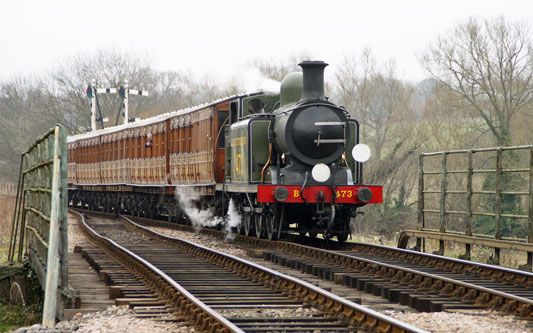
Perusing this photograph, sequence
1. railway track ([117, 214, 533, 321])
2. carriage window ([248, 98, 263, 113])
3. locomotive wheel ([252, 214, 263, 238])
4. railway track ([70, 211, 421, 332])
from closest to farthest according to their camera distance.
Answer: railway track ([70, 211, 421, 332]) → railway track ([117, 214, 533, 321]) → locomotive wheel ([252, 214, 263, 238]) → carriage window ([248, 98, 263, 113])

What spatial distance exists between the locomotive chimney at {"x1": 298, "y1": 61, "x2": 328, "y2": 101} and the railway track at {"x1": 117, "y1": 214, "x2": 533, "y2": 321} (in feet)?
9.22

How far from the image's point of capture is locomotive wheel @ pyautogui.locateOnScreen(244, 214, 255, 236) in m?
15.0

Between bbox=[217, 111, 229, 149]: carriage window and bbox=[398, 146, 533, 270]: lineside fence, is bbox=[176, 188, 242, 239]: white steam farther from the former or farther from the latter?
bbox=[398, 146, 533, 270]: lineside fence

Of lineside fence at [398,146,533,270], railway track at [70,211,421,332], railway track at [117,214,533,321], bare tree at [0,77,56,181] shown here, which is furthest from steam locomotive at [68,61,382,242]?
bare tree at [0,77,56,181]

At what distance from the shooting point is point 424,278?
27.2 ft

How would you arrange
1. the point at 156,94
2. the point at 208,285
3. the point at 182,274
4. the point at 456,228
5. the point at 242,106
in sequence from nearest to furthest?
the point at 208,285, the point at 182,274, the point at 242,106, the point at 456,228, the point at 156,94

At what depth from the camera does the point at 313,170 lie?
12.8m

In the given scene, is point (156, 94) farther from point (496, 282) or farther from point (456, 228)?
point (496, 282)

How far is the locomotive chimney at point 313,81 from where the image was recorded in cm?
1297

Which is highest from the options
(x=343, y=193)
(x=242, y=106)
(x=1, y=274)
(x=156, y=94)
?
(x=156, y=94)

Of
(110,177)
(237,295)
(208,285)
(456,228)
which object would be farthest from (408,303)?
(110,177)

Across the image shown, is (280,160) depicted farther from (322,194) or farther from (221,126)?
(221,126)

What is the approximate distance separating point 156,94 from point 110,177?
95.8 ft

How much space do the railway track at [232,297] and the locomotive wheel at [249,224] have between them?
3.24 m
